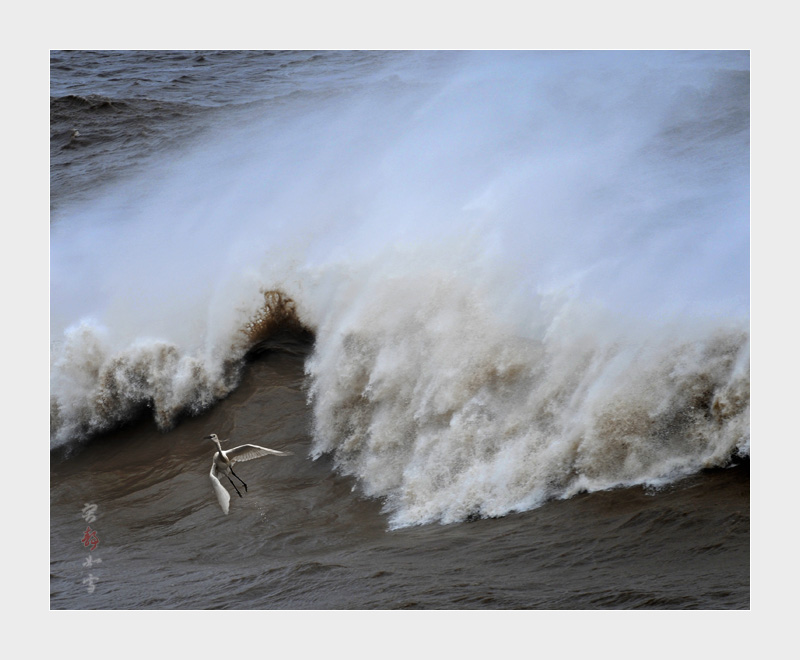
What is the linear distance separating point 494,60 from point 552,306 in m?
1.43

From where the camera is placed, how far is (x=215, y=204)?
5.54m

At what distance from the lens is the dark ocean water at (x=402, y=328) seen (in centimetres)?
480

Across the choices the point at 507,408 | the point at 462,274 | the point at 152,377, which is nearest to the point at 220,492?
the point at 152,377

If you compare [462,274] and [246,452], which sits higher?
[462,274]

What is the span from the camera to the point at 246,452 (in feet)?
17.6

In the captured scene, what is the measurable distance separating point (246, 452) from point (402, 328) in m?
1.15

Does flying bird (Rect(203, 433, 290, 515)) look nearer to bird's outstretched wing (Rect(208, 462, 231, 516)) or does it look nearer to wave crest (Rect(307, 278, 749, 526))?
bird's outstretched wing (Rect(208, 462, 231, 516))

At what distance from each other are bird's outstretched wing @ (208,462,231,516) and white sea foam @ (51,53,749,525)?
0.49 metres

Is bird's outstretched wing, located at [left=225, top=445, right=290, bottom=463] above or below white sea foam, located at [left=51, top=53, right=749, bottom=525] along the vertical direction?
below

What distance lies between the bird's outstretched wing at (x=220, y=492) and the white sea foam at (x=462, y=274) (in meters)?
0.49

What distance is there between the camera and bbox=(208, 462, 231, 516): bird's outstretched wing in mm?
5285

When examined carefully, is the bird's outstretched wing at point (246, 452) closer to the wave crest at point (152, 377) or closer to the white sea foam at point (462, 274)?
the white sea foam at point (462, 274)

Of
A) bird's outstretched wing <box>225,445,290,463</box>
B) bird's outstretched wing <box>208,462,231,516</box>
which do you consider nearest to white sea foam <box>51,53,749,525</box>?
bird's outstretched wing <box>225,445,290,463</box>

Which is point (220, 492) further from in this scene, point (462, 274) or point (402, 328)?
point (462, 274)
